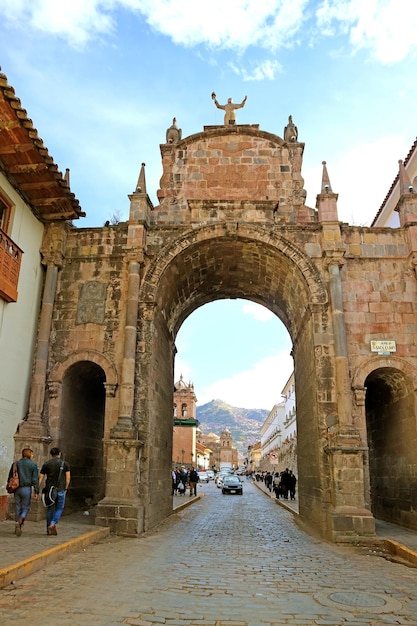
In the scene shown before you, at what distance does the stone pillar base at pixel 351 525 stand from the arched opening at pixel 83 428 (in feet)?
20.3

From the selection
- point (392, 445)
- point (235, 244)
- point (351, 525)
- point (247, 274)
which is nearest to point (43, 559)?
point (351, 525)

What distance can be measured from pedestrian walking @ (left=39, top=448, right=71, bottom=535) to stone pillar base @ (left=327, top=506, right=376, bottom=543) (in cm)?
576

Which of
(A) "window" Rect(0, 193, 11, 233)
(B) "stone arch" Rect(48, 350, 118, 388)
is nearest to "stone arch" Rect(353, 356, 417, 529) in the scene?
(B) "stone arch" Rect(48, 350, 118, 388)

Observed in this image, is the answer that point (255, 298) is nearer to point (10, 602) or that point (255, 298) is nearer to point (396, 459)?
point (396, 459)

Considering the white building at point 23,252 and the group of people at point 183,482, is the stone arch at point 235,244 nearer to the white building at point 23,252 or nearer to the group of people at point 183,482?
the white building at point 23,252

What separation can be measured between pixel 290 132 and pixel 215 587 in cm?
1324

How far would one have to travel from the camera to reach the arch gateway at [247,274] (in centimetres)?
1164

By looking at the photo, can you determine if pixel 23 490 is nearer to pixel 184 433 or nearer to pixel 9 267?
pixel 9 267

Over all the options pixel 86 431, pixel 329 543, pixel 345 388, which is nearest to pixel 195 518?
pixel 86 431

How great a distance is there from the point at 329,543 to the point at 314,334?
16.1ft

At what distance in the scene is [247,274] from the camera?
52.1 feet

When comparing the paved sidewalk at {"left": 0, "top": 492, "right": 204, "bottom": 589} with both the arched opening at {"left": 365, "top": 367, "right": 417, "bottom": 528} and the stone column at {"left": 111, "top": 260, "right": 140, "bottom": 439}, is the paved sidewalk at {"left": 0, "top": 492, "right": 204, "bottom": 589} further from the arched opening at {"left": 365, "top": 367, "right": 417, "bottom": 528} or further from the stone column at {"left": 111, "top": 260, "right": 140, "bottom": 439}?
the arched opening at {"left": 365, "top": 367, "right": 417, "bottom": 528}

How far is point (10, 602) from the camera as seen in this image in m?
5.27

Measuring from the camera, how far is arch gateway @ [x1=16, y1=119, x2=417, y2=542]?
38.2ft
